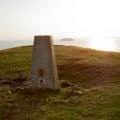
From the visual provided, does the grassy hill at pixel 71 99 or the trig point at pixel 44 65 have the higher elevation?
the trig point at pixel 44 65

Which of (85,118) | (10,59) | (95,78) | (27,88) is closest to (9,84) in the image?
(27,88)

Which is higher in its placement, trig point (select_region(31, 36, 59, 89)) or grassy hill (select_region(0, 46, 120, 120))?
trig point (select_region(31, 36, 59, 89))

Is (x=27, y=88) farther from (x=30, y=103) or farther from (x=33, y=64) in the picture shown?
(x=30, y=103)

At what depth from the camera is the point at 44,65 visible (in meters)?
17.3

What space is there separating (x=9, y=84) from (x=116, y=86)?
6.21 m

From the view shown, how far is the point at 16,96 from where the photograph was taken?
1652cm

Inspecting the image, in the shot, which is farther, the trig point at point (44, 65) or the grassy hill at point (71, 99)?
the trig point at point (44, 65)

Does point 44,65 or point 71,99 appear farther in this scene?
point 44,65

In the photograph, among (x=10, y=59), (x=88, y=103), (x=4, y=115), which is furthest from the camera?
(x=10, y=59)

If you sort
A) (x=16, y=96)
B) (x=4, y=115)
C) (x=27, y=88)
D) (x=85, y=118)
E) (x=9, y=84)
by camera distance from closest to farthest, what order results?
1. (x=85, y=118)
2. (x=4, y=115)
3. (x=16, y=96)
4. (x=27, y=88)
5. (x=9, y=84)

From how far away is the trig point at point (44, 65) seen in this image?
1722 cm

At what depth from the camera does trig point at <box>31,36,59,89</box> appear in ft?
56.5

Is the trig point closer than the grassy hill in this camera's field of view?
No

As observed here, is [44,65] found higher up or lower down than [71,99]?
higher up
